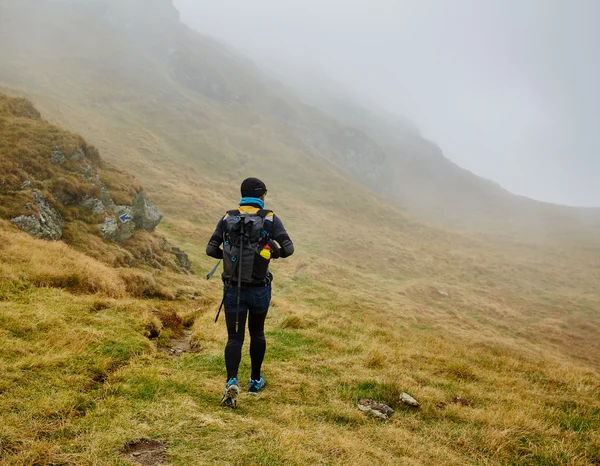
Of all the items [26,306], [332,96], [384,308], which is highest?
[332,96]

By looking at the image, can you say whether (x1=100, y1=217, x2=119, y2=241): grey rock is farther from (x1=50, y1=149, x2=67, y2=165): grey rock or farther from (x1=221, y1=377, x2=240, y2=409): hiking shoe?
(x1=221, y1=377, x2=240, y2=409): hiking shoe

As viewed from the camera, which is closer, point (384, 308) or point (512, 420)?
point (512, 420)

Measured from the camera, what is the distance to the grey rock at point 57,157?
55.1 feet

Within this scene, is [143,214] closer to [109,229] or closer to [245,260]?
[109,229]

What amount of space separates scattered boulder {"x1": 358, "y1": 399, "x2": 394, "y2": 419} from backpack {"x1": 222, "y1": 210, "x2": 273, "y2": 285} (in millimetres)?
3158

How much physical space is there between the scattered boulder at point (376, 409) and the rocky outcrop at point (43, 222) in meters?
12.5

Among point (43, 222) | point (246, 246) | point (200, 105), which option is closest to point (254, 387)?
point (246, 246)

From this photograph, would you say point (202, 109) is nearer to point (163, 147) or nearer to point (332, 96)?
point (163, 147)

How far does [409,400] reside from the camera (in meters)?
7.04

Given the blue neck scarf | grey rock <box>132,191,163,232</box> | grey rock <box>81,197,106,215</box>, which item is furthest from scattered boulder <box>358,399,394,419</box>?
grey rock <box>132,191,163,232</box>

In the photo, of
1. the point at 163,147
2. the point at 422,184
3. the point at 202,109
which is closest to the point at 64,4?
the point at 202,109

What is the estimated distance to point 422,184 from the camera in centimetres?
12044

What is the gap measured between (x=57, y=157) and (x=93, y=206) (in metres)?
3.16

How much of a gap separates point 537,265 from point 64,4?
152m
